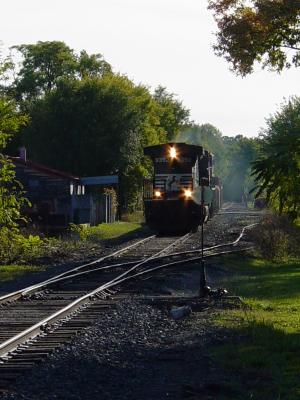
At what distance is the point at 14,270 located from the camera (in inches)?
1039

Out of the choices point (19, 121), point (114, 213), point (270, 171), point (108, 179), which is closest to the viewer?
point (270, 171)

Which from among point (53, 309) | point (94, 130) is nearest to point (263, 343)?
point (53, 309)

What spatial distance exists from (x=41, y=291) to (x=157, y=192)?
21509 mm

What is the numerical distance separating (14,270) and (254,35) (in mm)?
12358

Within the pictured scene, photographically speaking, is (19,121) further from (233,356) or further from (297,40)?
(233,356)

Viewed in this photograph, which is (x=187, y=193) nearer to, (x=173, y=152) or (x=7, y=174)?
(x=173, y=152)

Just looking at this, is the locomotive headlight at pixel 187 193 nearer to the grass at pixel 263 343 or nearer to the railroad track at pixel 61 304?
the railroad track at pixel 61 304

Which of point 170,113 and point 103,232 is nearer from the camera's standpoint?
point 103,232

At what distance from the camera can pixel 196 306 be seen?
1684cm

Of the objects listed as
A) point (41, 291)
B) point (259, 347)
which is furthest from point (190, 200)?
point (259, 347)

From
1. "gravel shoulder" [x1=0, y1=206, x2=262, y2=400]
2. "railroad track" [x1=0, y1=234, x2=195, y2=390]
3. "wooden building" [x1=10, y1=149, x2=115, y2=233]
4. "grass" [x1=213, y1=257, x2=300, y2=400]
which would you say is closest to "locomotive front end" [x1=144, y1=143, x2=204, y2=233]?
"wooden building" [x1=10, y1=149, x2=115, y2=233]

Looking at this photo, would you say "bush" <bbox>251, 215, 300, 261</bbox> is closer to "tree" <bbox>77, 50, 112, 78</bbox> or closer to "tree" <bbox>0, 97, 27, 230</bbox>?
"tree" <bbox>0, 97, 27, 230</bbox>

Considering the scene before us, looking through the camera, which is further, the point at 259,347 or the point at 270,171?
the point at 270,171

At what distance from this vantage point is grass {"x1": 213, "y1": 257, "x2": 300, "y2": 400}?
9.64 meters
